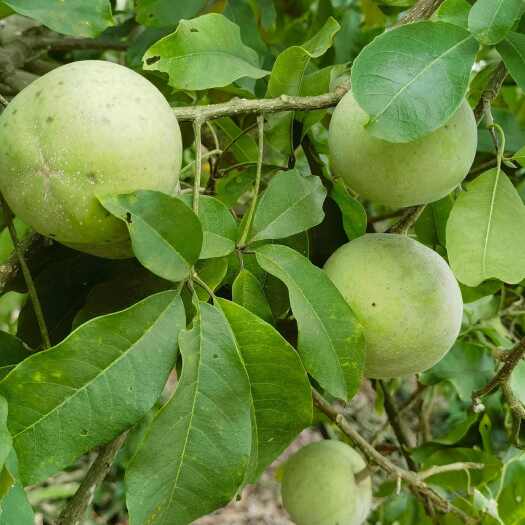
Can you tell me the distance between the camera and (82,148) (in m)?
0.73

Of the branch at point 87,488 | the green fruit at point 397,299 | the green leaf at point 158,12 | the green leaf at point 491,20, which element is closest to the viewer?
the green leaf at point 491,20

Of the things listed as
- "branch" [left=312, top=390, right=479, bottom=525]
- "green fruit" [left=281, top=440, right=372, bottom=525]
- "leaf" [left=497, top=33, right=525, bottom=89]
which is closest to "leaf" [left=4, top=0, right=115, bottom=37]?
"leaf" [left=497, top=33, right=525, bottom=89]

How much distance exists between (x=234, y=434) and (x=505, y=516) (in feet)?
2.14

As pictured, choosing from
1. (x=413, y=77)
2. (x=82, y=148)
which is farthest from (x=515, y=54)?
(x=82, y=148)

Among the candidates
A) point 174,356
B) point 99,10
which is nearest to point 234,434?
point 174,356

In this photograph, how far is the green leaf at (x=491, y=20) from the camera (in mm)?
837

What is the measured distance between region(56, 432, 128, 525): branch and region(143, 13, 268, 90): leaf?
52cm

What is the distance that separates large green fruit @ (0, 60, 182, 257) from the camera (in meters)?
0.73

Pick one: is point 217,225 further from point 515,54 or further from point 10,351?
point 515,54

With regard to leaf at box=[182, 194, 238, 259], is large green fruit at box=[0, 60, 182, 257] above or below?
above

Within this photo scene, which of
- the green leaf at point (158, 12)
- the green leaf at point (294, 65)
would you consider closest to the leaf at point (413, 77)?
the green leaf at point (294, 65)

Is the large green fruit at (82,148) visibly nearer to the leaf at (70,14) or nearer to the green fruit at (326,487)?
the leaf at (70,14)

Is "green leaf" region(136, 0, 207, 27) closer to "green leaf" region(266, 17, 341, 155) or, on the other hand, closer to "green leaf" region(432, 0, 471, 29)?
"green leaf" region(266, 17, 341, 155)

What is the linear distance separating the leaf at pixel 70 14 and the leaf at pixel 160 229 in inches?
11.2
